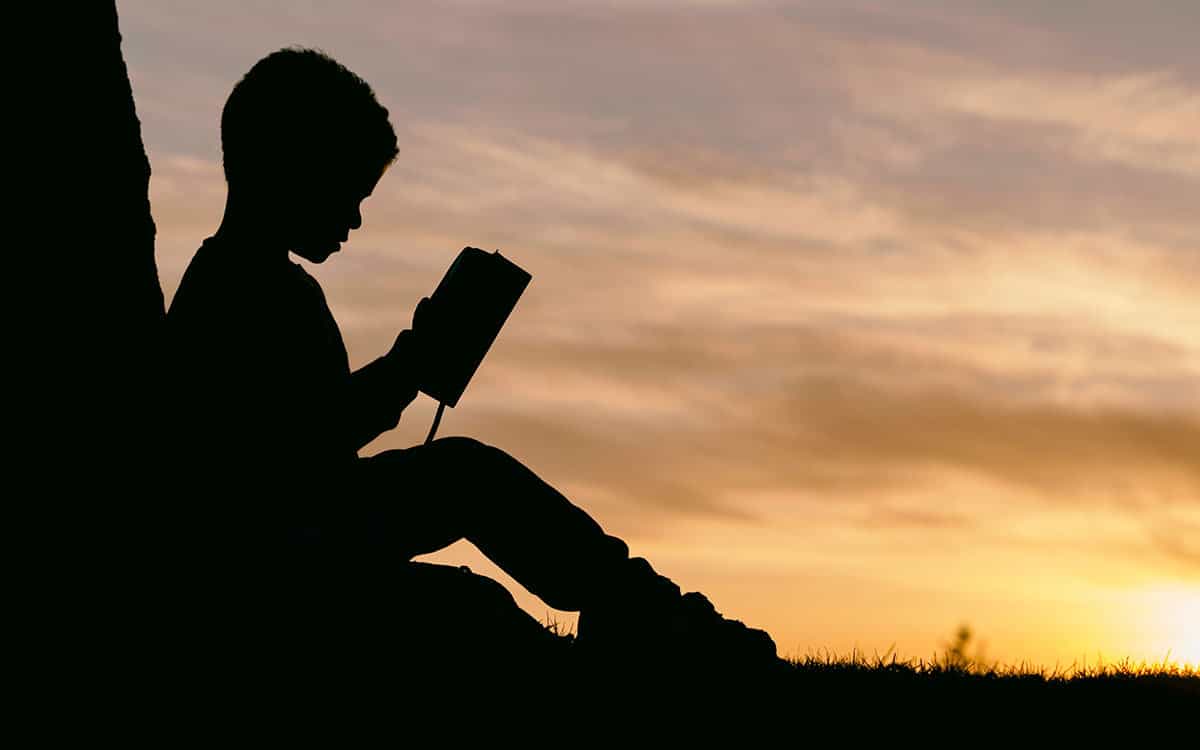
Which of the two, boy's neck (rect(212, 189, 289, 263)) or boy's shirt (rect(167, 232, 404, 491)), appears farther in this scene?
boy's neck (rect(212, 189, 289, 263))

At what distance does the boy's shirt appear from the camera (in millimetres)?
5297

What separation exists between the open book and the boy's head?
47cm

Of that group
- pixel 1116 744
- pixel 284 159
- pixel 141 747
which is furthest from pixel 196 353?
pixel 1116 744

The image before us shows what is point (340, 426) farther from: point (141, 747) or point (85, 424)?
point (141, 747)

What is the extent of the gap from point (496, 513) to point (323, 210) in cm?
132

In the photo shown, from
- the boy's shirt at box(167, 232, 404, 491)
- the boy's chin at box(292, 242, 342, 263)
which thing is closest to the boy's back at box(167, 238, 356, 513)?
the boy's shirt at box(167, 232, 404, 491)

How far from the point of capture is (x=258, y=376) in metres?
5.33

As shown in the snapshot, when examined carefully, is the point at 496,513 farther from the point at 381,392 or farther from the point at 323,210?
the point at 323,210

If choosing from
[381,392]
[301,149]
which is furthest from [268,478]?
[301,149]

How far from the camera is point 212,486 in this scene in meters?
5.28

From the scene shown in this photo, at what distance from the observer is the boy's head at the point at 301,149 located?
5.63 metres

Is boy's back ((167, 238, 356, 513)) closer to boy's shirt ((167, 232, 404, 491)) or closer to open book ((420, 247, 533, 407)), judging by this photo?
boy's shirt ((167, 232, 404, 491))

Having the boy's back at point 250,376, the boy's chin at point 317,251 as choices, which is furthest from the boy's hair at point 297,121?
the boy's back at point 250,376

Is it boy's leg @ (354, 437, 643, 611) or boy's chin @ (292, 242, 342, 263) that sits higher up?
boy's chin @ (292, 242, 342, 263)
